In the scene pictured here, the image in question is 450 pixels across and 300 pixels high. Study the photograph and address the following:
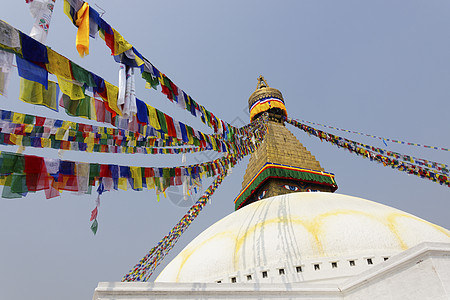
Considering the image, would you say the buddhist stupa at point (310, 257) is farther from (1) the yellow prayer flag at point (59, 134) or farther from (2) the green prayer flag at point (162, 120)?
(2) the green prayer flag at point (162, 120)

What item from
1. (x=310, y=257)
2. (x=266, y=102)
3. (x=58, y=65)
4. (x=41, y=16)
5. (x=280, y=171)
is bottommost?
(x=310, y=257)

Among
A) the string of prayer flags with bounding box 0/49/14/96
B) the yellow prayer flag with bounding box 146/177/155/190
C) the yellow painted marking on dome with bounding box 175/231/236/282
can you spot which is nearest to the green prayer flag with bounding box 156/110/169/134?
the yellow prayer flag with bounding box 146/177/155/190

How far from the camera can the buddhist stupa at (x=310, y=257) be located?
5.40 m

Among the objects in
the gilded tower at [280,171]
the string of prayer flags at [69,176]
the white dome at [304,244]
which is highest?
the gilded tower at [280,171]

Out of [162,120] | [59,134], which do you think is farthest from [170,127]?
[59,134]

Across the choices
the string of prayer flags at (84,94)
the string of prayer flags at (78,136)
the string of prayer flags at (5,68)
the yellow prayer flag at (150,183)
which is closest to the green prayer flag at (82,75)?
the string of prayer flags at (84,94)

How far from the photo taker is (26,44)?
9.90 feet

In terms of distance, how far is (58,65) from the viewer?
11.0 feet

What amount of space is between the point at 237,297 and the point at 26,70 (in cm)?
467

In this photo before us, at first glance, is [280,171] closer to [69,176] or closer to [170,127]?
[170,127]

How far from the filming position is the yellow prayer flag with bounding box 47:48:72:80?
10.7ft

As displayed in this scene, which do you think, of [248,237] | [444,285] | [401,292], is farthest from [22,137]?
[444,285]

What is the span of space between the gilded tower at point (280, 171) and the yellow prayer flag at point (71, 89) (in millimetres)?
11289

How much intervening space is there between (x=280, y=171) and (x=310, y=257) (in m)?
7.38
